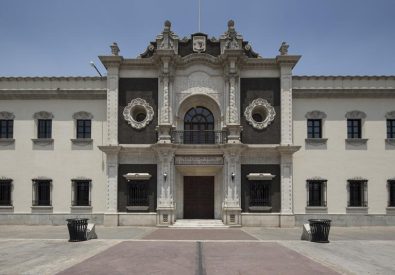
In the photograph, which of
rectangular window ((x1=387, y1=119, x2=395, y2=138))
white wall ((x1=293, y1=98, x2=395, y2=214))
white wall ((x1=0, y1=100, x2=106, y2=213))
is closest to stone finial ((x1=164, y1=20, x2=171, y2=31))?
white wall ((x1=0, y1=100, x2=106, y2=213))

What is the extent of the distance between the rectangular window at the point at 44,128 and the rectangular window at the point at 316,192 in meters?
17.4

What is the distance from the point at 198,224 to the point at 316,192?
7930 millimetres

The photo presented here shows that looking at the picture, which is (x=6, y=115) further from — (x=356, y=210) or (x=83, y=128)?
(x=356, y=210)

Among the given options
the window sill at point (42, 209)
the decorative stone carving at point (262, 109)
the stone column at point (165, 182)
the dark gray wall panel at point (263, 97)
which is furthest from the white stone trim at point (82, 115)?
the decorative stone carving at point (262, 109)

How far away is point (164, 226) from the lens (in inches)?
904

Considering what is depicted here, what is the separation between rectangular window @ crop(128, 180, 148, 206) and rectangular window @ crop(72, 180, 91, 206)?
9.34 feet

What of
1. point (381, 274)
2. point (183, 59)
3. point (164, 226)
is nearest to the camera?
point (381, 274)

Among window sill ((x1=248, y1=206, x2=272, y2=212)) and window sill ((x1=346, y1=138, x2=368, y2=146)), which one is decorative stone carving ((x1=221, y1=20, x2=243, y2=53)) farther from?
window sill ((x1=248, y1=206, x2=272, y2=212))

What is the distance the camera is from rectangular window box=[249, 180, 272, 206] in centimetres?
2386

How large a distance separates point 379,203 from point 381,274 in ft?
49.5

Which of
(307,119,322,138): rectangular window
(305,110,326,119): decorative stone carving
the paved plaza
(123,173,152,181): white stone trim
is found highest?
(305,110,326,119): decorative stone carving

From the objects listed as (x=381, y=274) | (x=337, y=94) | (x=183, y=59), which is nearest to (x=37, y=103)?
(x=183, y=59)

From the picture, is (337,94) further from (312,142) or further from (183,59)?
(183,59)

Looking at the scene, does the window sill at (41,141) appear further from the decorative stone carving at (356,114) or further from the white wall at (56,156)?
the decorative stone carving at (356,114)
